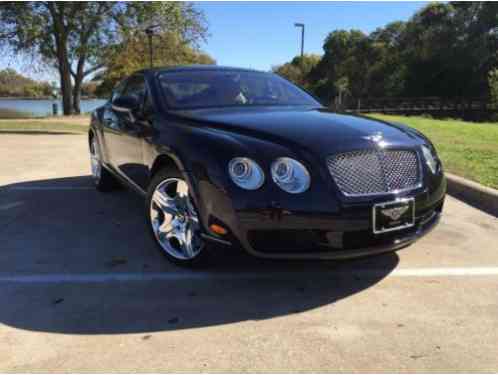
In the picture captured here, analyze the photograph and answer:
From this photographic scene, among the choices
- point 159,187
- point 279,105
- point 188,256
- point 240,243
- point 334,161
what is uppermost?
point 279,105

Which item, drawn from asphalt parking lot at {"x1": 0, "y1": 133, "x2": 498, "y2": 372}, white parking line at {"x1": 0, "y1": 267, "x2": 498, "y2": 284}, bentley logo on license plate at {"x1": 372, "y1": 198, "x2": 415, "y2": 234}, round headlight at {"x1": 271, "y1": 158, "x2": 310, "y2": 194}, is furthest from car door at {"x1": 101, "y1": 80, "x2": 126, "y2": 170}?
bentley logo on license plate at {"x1": 372, "y1": 198, "x2": 415, "y2": 234}

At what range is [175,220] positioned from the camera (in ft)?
10.7

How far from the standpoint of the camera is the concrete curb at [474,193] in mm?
4734

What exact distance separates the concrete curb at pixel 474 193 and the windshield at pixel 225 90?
85.7 inches

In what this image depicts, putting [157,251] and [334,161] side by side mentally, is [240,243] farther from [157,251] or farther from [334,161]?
[157,251]

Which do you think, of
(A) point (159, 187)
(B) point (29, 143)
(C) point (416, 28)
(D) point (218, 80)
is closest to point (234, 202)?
(A) point (159, 187)

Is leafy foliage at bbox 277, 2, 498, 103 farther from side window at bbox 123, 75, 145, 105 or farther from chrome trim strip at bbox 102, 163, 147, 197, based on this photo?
chrome trim strip at bbox 102, 163, 147, 197

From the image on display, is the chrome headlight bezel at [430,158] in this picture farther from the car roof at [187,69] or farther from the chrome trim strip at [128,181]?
the chrome trim strip at [128,181]

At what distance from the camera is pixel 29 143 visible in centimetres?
1060

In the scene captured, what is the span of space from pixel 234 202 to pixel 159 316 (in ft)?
2.60

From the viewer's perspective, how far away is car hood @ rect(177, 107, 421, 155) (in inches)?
110

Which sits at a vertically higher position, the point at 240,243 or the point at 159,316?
the point at 240,243

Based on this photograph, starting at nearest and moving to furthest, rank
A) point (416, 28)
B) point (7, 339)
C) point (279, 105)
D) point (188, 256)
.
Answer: point (7, 339) < point (188, 256) < point (279, 105) < point (416, 28)

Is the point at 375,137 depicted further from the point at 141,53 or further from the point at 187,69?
the point at 141,53
